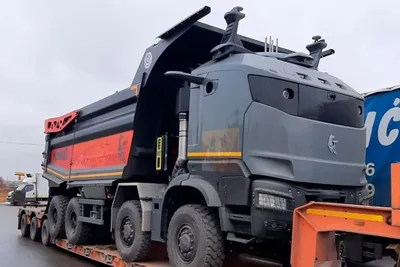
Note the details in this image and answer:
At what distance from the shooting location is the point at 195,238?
5.13m

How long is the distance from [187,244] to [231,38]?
8.42ft

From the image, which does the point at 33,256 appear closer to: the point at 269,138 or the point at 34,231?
the point at 34,231

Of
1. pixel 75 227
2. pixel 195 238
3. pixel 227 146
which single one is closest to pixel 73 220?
pixel 75 227

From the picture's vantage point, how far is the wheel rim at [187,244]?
17.0ft

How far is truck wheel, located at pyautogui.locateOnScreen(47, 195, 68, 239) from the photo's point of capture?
961 cm

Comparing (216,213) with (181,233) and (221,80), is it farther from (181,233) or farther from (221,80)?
(221,80)

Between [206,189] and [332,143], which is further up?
[332,143]

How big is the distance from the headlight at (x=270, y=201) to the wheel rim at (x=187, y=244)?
101cm

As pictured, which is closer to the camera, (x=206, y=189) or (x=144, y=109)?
(x=206, y=189)

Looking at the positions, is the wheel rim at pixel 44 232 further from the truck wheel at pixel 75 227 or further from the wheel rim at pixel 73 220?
the wheel rim at pixel 73 220

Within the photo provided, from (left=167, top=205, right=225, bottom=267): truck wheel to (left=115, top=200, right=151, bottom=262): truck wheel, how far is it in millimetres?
905

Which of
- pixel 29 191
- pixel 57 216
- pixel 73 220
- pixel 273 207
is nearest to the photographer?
pixel 273 207

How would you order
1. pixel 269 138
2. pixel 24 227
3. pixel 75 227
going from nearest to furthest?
1. pixel 269 138
2. pixel 75 227
3. pixel 24 227

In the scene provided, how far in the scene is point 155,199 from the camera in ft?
20.6
